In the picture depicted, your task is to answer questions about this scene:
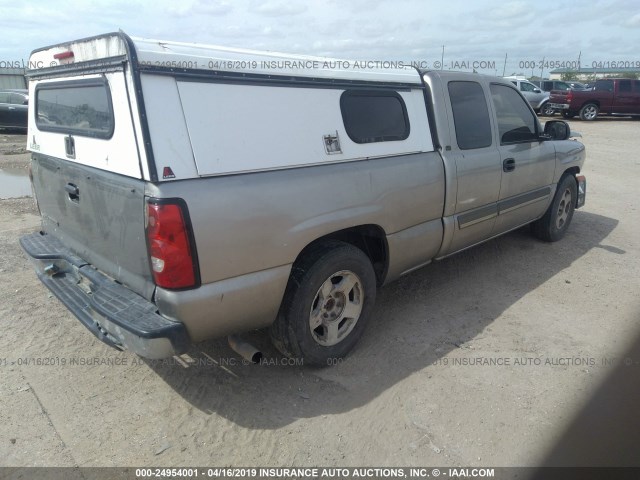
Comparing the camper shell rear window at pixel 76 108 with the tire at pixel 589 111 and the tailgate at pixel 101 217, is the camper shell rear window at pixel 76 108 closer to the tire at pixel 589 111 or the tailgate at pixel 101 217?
the tailgate at pixel 101 217

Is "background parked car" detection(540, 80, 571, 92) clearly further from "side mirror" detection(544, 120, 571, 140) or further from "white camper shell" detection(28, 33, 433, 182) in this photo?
"white camper shell" detection(28, 33, 433, 182)

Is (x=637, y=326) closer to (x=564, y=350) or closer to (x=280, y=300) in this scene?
(x=564, y=350)

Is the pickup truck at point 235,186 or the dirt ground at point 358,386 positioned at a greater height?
the pickup truck at point 235,186

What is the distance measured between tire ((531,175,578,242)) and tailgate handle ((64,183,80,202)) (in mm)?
5003

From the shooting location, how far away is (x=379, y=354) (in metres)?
3.47

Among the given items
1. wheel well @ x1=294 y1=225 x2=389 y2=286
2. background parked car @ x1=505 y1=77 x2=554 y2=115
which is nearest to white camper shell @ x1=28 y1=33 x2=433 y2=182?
wheel well @ x1=294 y1=225 x2=389 y2=286

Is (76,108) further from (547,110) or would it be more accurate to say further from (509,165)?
(547,110)

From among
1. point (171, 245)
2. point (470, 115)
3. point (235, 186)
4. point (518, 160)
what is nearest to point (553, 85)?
point (518, 160)

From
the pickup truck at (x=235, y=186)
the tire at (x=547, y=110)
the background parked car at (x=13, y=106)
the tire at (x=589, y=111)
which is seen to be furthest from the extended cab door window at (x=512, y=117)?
the tire at (x=547, y=110)

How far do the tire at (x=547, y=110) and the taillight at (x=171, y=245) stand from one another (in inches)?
886

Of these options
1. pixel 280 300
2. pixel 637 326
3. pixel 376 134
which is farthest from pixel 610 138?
pixel 280 300

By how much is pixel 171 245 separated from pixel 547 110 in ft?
75.0

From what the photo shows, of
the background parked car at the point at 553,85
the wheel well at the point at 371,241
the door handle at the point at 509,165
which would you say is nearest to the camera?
the wheel well at the point at 371,241

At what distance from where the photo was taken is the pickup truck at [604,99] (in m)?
20.0
